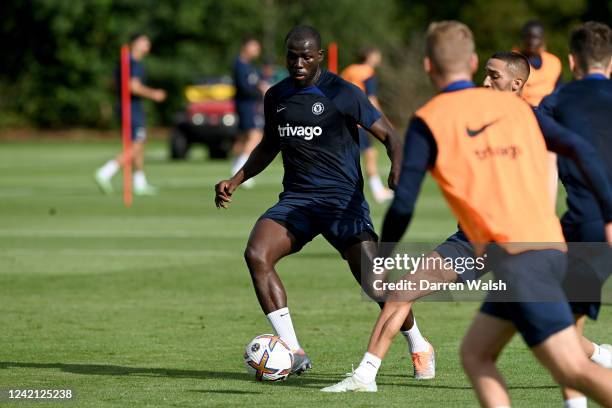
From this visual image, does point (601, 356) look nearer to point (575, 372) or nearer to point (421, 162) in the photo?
point (575, 372)

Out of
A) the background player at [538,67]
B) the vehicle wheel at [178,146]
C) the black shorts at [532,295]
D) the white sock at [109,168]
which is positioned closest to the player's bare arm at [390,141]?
the black shorts at [532,295]

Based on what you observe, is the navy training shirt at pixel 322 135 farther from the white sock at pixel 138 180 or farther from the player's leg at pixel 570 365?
the white sock at pixel 138 180

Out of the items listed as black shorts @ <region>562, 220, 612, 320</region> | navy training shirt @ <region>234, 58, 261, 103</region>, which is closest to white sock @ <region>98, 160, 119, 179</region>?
navy training shirt @ <region>234, 58, 261, 103</region>

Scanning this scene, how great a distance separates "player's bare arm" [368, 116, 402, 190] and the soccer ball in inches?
48.1

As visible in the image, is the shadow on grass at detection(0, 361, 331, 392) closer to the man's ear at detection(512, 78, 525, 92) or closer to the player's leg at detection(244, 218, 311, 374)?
the player's leg at detection(244, 218, 311, 374)

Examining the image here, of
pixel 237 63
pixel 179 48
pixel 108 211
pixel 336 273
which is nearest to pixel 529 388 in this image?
pixel 336 273

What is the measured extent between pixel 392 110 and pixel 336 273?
132 ft

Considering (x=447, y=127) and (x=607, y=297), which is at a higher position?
(x=447, y=127)

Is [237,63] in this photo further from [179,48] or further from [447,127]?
[179,48]

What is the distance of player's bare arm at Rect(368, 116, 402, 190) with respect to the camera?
824 cm

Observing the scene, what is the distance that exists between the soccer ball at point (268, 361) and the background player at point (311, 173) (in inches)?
6.9

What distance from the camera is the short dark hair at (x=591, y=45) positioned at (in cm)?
655

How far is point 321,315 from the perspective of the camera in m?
10.8

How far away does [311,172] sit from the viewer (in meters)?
8.59
